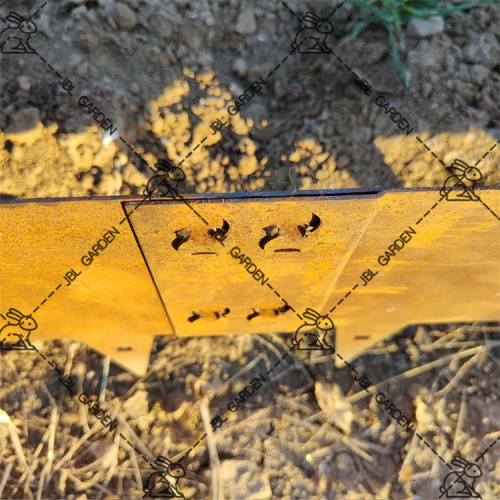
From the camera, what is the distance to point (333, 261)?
133cm

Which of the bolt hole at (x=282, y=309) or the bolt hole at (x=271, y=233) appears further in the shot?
the bolt hole at (x=282, y=309)

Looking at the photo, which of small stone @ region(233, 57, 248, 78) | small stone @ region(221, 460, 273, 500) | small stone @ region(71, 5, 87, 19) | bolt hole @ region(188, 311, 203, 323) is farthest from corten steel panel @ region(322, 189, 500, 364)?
small stone @ region(71, 5, 87, 19)

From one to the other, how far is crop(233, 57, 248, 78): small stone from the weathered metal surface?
0.67 m

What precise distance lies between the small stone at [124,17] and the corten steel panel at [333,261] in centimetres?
79

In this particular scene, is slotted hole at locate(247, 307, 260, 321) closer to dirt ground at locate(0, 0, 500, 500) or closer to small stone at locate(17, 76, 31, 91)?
dirt ground at locate(0, 0, 500, 500)

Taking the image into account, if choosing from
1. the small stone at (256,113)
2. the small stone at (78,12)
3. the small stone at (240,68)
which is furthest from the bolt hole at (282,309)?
the small stone at (78,12)

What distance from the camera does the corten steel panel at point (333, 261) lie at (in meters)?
1.13

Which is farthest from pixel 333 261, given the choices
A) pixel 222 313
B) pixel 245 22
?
pixel 245 22

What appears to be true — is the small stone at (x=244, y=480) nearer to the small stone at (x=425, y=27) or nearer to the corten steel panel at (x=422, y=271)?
the corten steel panel at (x=422, y=271)

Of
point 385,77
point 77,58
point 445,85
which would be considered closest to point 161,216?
point 77,58

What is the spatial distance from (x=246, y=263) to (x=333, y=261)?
259 mm

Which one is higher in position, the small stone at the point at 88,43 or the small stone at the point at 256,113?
the small stone at the point at 88,43

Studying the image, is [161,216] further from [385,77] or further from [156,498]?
[156,498]

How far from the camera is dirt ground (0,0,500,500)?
55.9 inches
